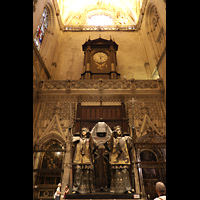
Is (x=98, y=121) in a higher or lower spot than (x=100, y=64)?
lower

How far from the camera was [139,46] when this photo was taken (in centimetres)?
1421

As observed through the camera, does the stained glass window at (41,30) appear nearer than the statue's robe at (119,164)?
No

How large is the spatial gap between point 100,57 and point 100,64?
1.96ft

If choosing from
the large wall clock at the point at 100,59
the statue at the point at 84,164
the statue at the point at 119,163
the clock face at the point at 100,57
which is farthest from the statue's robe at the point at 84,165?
the clock face at the point at 100,57

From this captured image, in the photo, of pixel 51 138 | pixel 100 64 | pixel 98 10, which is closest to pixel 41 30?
pixel 100 64

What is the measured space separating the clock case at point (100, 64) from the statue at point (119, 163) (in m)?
6.32

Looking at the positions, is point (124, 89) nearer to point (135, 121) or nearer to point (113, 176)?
point (135, 121)

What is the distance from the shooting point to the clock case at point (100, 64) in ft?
36.1

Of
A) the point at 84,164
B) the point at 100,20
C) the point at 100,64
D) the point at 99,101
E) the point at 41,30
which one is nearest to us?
the point at 84,164

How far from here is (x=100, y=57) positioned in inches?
466

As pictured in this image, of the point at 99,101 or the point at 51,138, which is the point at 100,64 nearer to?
the point at 99,101

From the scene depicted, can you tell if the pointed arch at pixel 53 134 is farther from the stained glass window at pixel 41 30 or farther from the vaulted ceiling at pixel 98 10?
the vaulted ceiling at pixel 98 10

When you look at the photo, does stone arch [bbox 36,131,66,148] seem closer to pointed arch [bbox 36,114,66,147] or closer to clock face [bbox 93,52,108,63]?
pointed arch [bbox 36,114,66,147]

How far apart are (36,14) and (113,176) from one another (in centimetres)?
932
